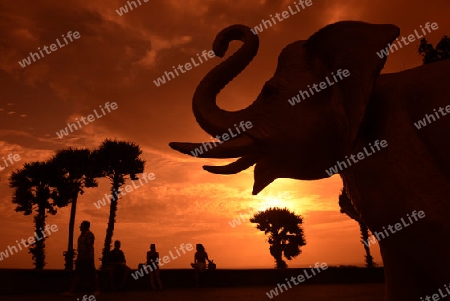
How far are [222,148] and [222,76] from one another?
0.66 metres

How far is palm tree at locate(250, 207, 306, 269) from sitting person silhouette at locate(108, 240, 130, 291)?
105 ft

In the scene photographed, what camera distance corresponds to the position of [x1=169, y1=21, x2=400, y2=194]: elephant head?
7.85 ft

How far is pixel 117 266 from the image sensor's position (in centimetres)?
1341

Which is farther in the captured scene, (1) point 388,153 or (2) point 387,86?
(2) point 387,86

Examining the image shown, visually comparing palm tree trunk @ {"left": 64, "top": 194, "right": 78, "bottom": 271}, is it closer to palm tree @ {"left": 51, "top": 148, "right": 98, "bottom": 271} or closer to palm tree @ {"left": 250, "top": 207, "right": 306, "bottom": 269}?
palm tree @ {"left": 51, "top": 148, "right": 98, "bottom": 271}

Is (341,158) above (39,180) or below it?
below

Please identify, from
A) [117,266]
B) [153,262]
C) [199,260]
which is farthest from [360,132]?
[199,260]

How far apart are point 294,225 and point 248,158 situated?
144 ft

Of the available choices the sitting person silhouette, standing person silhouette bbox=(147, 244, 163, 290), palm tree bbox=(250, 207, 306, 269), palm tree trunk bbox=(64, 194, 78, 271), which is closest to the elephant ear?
standing person silhouette bbox=(147, 244, 163, 290)

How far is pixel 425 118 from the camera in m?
2.27

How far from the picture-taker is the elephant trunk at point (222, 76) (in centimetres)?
290

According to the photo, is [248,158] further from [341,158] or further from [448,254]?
[448,254]

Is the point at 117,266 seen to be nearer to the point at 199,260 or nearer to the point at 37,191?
the point at 199,260

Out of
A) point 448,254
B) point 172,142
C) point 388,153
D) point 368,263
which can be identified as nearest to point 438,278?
point 448,254
